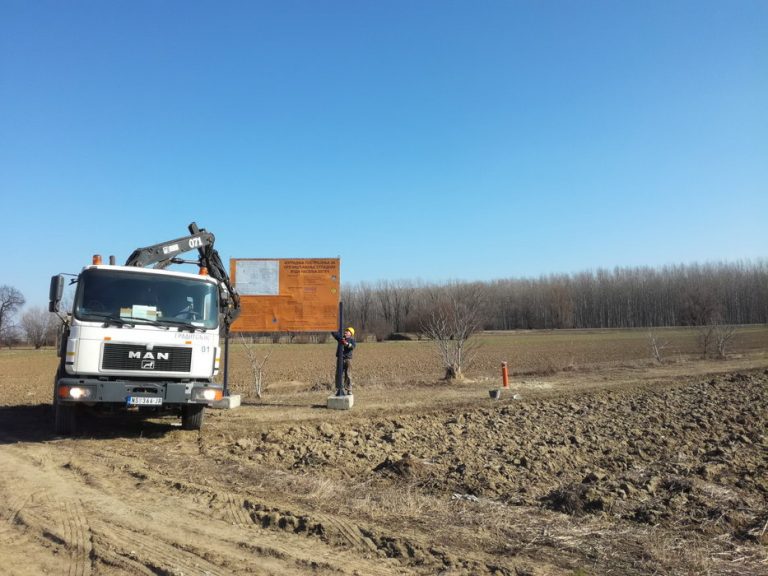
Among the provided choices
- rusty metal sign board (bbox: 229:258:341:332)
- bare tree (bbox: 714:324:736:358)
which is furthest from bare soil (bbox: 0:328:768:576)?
bare tree (bbox: 714:324:736:358)

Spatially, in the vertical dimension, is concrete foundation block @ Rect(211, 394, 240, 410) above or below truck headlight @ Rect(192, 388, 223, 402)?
below

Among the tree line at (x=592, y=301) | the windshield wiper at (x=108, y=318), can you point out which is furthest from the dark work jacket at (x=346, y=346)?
the tree line at (x=592, y=301)

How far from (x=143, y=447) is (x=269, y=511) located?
177 inches

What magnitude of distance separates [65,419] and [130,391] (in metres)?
1.90

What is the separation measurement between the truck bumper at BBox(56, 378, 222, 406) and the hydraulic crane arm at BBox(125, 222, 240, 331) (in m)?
2.09

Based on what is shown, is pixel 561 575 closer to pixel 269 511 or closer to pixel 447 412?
pixel 269 511

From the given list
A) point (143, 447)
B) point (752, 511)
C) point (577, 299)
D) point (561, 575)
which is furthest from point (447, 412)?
point (577, 299)

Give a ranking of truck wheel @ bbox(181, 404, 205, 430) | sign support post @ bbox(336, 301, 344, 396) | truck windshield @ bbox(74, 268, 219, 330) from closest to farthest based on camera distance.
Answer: truck windshield @ bbox(74, 268, 219, 330), truck wheel @ bbox(181, 404, 205, 430), sign support post @ bbox(336, 301, 344, 396)

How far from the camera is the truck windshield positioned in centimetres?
877

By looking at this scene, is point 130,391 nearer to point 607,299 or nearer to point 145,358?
point 145,358

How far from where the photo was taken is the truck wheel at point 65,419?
9.36m

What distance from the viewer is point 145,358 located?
8.72 meters

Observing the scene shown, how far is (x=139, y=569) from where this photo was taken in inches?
157

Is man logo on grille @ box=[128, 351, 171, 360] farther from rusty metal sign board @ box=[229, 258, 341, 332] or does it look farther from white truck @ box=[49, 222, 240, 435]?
rusty metal sign board @ box=[229, 258, 341, 332]
